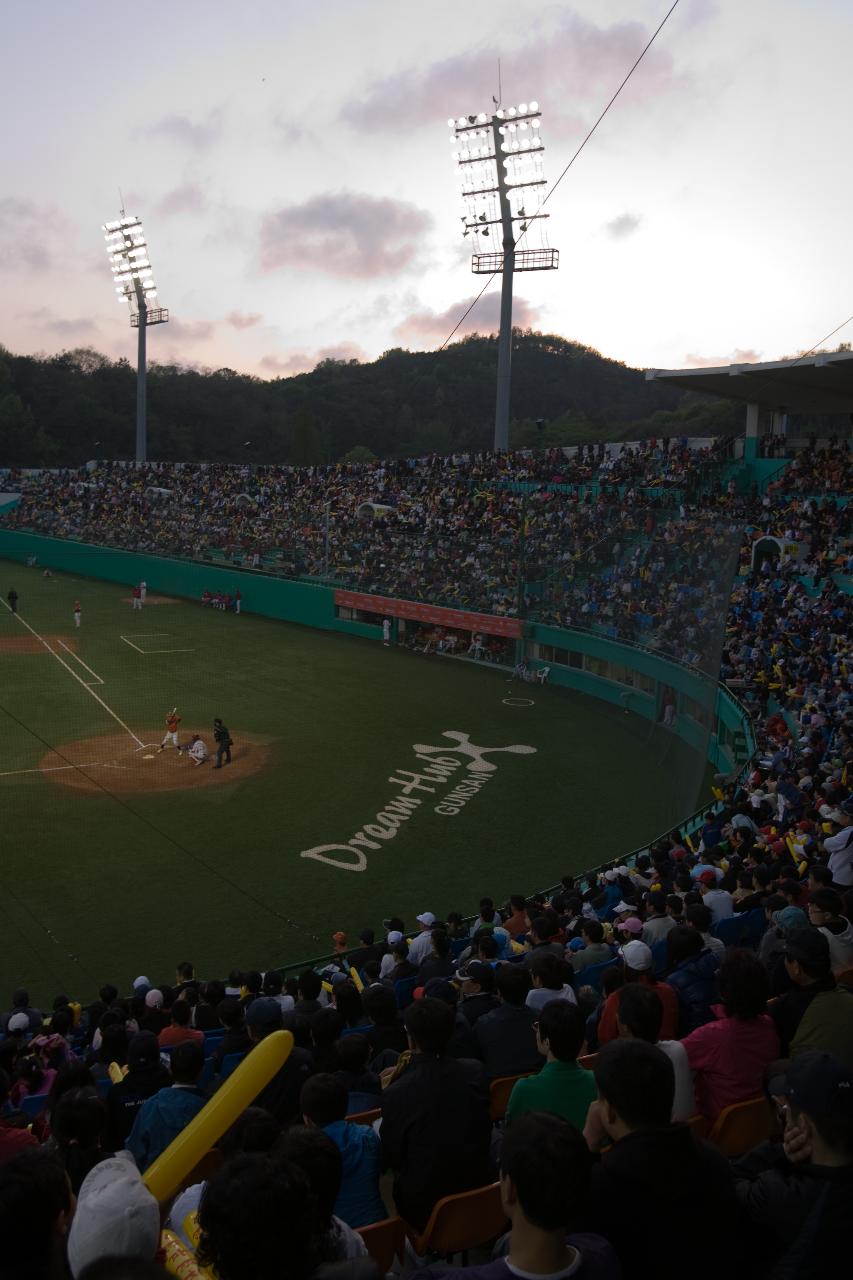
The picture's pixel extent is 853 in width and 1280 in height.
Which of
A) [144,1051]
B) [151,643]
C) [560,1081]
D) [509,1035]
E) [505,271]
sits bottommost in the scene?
[151,643]

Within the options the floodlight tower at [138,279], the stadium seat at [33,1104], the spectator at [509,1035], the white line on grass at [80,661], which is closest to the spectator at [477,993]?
the spectator at [509,1035]

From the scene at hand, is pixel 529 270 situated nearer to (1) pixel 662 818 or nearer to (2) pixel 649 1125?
(1) pixel 662 818

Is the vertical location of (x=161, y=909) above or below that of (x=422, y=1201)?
below

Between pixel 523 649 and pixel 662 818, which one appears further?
pixel 523 649

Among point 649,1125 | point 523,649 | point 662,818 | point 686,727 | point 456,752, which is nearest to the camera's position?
point 649,1125

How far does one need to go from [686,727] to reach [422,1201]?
19119 millimetres

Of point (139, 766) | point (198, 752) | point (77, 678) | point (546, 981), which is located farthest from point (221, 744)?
point (546, 981)

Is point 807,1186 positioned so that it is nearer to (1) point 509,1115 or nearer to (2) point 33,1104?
(1) point 509,1115

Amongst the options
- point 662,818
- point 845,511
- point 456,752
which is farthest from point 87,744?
point 845,511

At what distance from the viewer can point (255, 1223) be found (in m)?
2.47

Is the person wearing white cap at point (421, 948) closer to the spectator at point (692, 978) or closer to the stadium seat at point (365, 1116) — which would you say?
the spectator at point (692, 978)

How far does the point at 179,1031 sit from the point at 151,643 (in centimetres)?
3162

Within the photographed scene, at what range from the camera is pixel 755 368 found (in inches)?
1240

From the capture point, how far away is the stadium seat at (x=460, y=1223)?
4.20m
